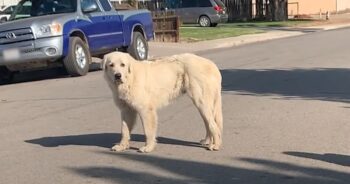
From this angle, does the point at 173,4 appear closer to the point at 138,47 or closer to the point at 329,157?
the point at 138,47

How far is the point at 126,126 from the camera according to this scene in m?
7.60

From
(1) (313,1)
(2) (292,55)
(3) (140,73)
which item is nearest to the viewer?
(3) (140,73)

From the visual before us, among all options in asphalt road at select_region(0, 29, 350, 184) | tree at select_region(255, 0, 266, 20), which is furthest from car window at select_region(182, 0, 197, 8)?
asphalt road at select_region(0, 29, 350, 184)

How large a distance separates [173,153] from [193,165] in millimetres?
606

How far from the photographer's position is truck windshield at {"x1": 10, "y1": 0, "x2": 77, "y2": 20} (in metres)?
16.6

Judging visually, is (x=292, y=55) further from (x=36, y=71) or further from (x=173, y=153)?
(x=173, y=153)

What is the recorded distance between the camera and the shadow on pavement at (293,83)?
1186 centimetres

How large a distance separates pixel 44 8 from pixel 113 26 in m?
1.86

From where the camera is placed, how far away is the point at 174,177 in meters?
6.42

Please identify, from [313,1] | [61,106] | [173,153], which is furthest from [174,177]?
[313,1]

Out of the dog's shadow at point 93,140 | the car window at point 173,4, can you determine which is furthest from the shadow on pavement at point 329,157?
the car window at point 173,4

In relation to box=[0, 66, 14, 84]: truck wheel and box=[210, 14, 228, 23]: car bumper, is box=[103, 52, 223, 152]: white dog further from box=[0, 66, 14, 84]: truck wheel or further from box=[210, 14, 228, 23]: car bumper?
box=[210, 14, 228, 23]: car bumper

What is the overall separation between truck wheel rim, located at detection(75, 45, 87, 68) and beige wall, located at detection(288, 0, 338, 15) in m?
38.3

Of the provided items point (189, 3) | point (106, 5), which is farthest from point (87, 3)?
point (189, 3)
